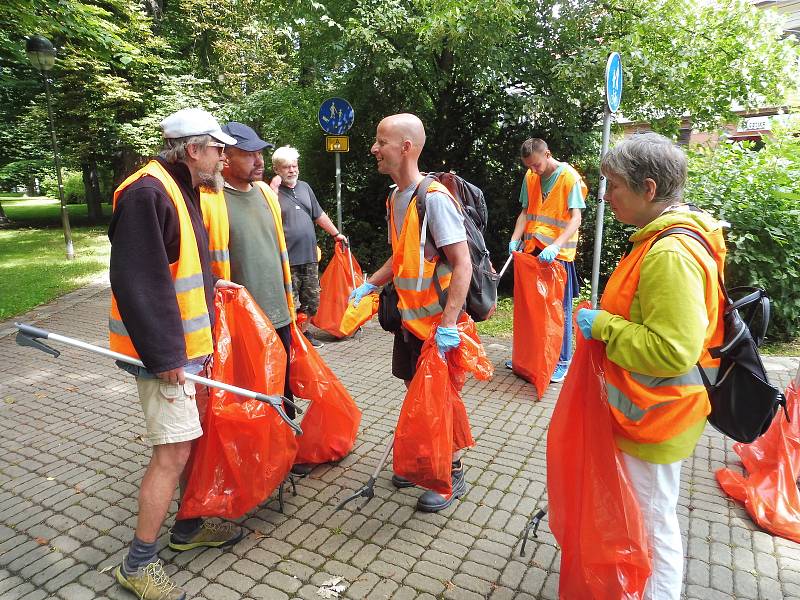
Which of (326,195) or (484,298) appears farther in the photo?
(326,195)

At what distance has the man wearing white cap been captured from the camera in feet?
6.82

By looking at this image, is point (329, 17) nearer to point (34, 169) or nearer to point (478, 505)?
point (478, 505)

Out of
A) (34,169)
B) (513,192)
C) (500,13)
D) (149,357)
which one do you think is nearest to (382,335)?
(513,192)

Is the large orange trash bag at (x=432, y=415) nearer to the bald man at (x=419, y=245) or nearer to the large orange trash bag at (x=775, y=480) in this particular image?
the bald man at (x=419, y=245)

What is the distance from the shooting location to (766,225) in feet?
17.5

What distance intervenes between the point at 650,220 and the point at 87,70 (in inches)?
666

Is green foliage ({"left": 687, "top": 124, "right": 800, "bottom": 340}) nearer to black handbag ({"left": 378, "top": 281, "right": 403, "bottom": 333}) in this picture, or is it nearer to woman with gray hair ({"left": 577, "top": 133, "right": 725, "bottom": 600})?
black handbag ({"left": 378, "top": 281, "right": 403, "bottom": 333})

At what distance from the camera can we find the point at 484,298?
9.47 feet

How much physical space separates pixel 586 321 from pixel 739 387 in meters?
0.54

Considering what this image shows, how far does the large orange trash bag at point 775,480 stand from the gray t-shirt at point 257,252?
106 inches

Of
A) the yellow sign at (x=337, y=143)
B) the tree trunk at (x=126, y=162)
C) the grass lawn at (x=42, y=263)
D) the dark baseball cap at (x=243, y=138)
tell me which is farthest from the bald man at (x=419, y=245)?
the tree trunk at (x=126, y=162)

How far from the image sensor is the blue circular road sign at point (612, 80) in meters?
4.55

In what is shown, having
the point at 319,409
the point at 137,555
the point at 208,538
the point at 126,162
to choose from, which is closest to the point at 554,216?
the point at 319,409

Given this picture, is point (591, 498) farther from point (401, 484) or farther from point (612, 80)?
point (612, 80)
